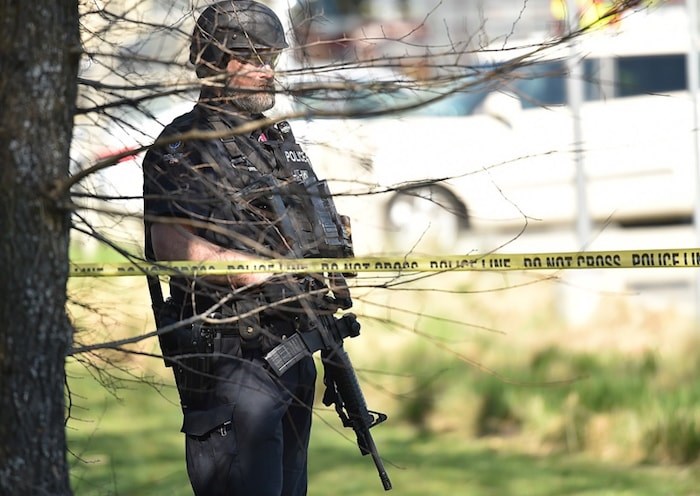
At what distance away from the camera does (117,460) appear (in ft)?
23.6

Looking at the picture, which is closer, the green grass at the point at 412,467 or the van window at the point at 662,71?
the green grass at the point at 412,467

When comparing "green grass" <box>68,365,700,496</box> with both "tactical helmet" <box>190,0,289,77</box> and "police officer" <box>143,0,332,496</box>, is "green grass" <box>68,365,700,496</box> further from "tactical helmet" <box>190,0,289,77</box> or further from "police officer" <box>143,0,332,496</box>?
"tactical helmet" <box>190,0,289,77</box>

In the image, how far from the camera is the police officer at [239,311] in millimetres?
3670

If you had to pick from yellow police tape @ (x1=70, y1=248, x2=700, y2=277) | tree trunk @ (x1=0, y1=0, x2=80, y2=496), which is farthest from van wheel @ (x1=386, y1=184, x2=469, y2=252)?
tree trunk @ (x1=0, y1=0, x2=80, y2=496)

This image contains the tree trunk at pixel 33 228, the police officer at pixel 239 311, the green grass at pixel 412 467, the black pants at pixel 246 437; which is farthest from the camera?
the green grass at pixel 412 467

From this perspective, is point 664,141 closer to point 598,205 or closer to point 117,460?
point 598,205

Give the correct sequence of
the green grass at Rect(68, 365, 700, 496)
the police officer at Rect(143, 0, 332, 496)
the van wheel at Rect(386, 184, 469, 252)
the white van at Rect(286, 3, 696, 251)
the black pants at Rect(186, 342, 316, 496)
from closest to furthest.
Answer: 1. the police officer at Rect(143, 0, 332, 496)
2. the black pants at Rect(186, 342, 316, 496)
3. the green grass at Rect(68, 365, 700, 496)
4. the van wheel at Rect(386, 184, 469, 252)
5. the white van at Rect(286, 3, 696, 251)

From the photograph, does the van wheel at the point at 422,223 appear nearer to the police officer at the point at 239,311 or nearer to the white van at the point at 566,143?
the white van at the point at 566,143

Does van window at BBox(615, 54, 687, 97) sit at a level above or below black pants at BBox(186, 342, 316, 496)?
above

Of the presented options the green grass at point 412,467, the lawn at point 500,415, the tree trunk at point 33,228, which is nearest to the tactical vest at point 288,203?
the tree trunk at point 33,228

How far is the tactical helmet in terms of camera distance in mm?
3342

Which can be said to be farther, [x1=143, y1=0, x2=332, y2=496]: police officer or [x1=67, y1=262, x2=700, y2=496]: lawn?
[x1=67, y1=262, x2=700, y2=496]: lawn

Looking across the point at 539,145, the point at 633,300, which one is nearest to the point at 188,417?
the point at 633,300

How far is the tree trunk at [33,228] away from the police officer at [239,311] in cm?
60
